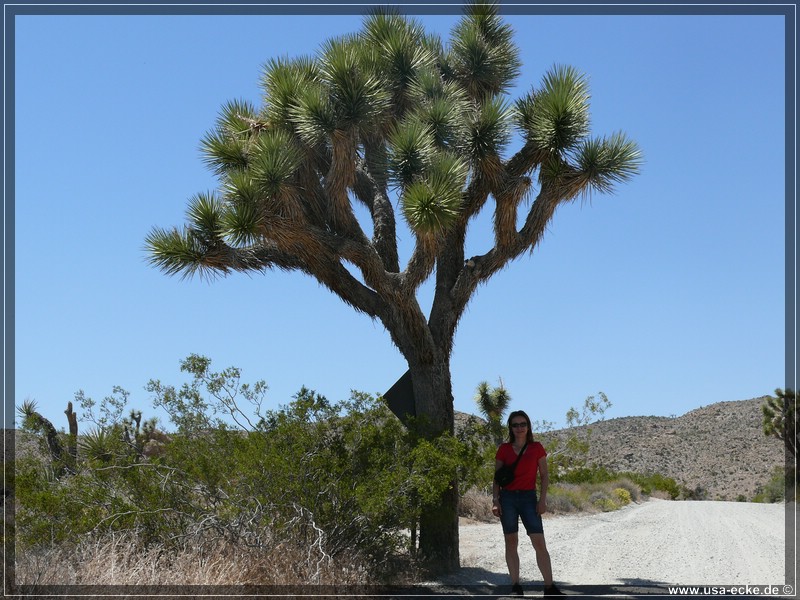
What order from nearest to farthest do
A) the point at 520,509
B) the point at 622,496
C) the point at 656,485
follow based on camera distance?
the point at 520,509, the point at 622,496, the point at 656,485

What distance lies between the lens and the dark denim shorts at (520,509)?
319 inches

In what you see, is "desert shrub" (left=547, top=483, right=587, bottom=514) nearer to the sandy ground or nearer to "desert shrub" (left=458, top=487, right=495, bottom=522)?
"desert shrub" (left=458, top=487, right=495, bottom=522)

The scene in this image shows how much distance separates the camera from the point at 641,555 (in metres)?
12.2

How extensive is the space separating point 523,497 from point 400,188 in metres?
4.39

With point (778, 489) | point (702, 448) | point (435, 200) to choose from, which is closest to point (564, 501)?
point (778, 489)

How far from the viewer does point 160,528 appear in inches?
340

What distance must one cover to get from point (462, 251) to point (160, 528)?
17.8 feet

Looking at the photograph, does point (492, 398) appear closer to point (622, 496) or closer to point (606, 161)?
point (622, 496)

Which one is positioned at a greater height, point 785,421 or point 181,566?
point 181,566

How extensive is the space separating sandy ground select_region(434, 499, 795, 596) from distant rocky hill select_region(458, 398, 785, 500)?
2103cm

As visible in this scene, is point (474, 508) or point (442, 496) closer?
point (442, 496)

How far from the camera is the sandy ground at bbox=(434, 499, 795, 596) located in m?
9.72
